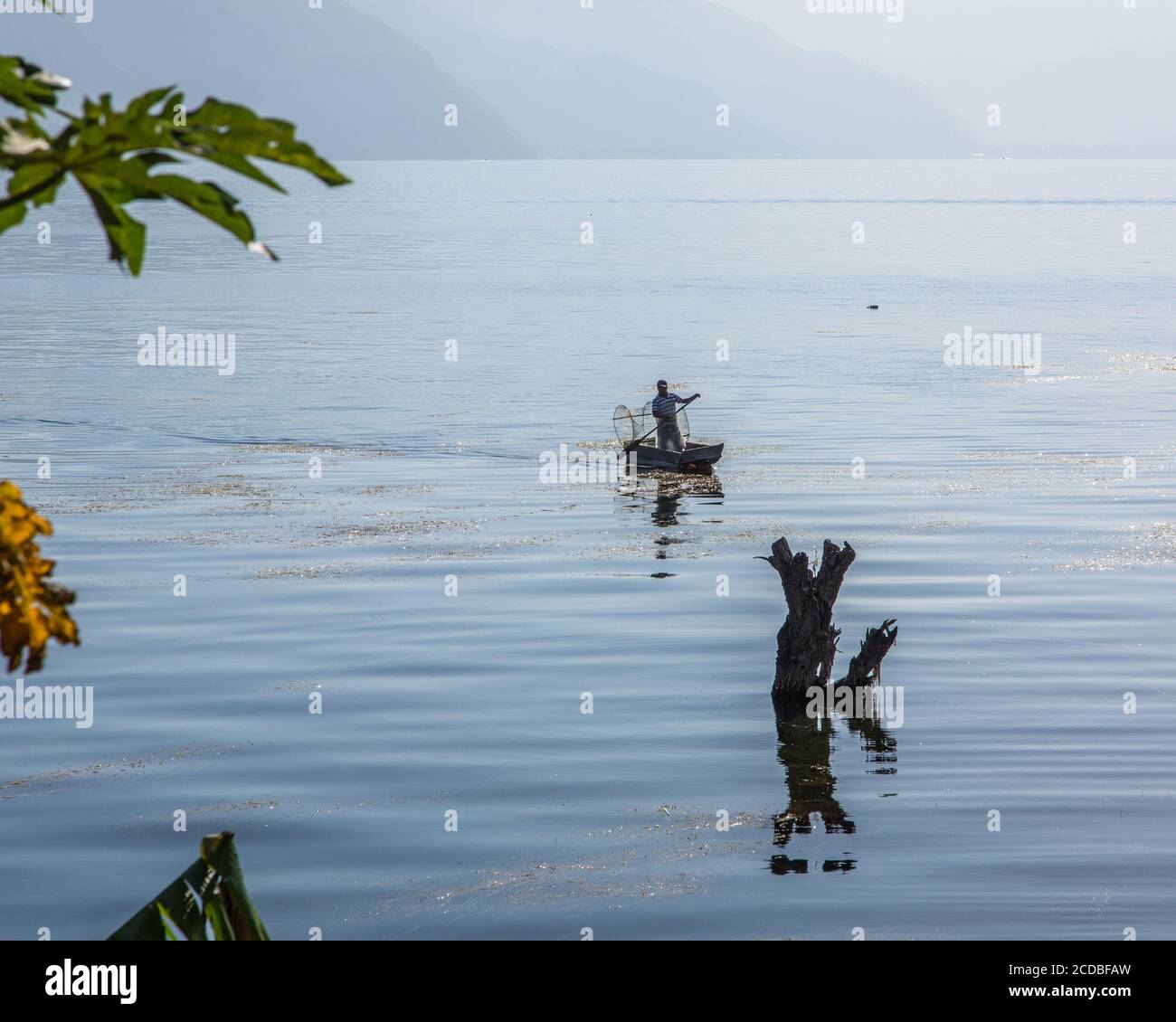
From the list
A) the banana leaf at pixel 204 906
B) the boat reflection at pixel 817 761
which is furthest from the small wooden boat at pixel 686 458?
the banana leaf at pixel 204 906

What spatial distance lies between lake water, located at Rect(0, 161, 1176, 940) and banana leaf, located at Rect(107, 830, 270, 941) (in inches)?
441

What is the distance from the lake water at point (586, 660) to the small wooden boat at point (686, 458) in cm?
67

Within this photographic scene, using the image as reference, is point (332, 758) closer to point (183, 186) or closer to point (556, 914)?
point (556, 914)

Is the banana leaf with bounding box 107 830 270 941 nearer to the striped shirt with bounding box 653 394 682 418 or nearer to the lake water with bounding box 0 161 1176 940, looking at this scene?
the lake water with bounding box 0 161 1176 940

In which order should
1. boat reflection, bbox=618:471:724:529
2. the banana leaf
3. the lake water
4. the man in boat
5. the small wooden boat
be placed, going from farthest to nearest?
the small wooden boat → the man in boat → boat reflection, bbox=618:471:724:529 → the lake water → the banana leaf

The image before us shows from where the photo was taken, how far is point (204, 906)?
3.37 m

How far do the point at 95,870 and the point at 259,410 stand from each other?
39490 millimetres

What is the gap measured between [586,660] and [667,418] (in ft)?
52.7

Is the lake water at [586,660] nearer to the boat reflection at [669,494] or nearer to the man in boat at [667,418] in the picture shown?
the boat reflection at [669,494]

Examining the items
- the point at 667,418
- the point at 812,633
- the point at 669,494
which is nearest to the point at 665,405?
the point at 667,418

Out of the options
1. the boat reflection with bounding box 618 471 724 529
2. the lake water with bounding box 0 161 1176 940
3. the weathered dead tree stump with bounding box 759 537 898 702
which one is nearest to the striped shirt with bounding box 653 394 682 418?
the boat reflection with bounding box 618 471 724 529

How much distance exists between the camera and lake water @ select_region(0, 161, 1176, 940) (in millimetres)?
15555

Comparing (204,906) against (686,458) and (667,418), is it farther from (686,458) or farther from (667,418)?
(686,458)

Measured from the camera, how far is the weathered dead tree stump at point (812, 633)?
19.8 metres
